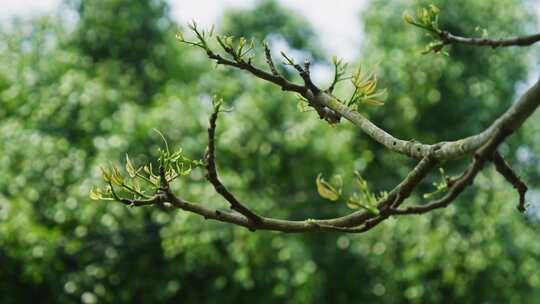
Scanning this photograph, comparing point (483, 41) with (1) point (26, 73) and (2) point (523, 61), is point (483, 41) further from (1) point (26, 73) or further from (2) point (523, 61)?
(2) point (523, 61)

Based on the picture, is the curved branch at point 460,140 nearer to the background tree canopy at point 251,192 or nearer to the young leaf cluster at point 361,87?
the young leaf cluster at point 361,87

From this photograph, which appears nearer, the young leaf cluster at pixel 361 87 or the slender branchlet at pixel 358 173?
the slender branchlet at pixel 358 173

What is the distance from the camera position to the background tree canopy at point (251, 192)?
463 centimetres

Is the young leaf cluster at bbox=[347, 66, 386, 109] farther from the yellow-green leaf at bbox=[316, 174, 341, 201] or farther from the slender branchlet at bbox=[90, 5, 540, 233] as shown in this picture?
the yellow-green leaf at bbox=[316, 174, 341, 201]

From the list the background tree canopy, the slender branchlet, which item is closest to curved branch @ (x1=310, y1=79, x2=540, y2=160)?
the slender branchlet

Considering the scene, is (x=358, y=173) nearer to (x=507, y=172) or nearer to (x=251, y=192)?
(x=507, y=172)

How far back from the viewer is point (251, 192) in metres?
4.83

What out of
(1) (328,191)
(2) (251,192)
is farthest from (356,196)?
(2) (251,192)

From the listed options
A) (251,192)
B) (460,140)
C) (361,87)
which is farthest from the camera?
(251,192)

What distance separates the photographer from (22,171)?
15.7ft

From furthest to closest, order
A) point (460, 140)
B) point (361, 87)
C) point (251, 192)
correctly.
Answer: point (251, 192)
point (361, 87)
point (460, 140)

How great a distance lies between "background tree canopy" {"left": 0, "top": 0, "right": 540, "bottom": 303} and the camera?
4.63 meters

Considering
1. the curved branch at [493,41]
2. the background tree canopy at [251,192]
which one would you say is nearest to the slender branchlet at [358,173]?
the curved branch at [493,41]

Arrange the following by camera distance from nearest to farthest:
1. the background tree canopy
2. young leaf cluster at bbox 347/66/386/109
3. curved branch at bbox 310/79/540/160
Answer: curved branch at bbox 310/79/540/160
young leaf cluster at bbox 347/66/386/109
the background tree canopy
